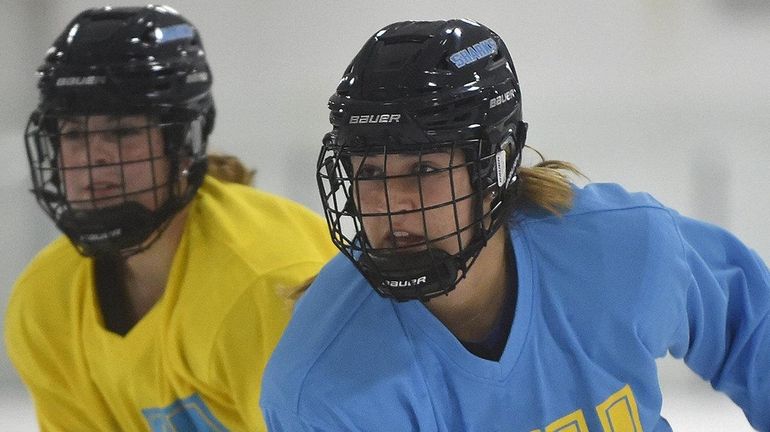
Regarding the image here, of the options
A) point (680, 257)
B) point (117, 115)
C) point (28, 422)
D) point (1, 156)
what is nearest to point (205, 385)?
point (117, 115)

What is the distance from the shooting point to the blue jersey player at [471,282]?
134 cm

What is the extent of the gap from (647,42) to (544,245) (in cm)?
142

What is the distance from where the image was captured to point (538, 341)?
4.77 feet

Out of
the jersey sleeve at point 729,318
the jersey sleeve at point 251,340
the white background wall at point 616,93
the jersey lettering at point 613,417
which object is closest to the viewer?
the jersey lettering at point 613,417

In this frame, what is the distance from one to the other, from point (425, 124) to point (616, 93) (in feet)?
5.04

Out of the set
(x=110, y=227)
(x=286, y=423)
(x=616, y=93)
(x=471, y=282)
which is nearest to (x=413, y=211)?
(x=471, y=282)

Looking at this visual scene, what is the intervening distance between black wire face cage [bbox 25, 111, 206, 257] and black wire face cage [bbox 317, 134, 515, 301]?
0.50 metres

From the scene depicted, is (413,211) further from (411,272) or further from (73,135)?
(73,135)

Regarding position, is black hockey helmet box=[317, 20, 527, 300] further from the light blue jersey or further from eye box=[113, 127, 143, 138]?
eye box=[113, 127, 143, 138]

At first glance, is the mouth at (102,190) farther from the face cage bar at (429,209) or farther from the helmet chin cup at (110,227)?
the face cage bar at (429,209)

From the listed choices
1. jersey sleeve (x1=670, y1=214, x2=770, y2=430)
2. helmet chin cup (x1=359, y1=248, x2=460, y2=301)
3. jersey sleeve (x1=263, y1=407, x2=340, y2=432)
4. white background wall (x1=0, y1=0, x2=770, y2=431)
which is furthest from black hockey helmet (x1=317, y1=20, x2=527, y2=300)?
white background wall (x1=0, y1=0, x2=770, y2=431)

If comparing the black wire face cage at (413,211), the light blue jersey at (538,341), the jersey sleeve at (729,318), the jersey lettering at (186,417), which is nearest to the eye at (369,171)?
the black wire face cage at (413,211)

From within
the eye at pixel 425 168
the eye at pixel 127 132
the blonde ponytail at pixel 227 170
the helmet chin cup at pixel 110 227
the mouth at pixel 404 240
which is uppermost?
the eye at pixel 425 168

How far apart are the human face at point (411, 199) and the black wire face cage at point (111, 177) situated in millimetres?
530
